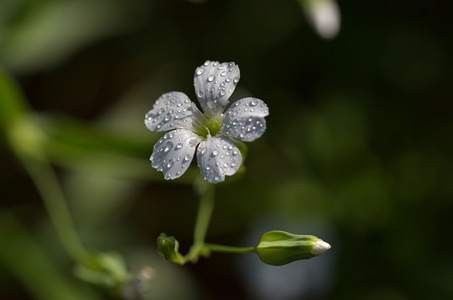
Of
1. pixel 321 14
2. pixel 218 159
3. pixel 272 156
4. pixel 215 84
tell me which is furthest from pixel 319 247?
pixel 272 156

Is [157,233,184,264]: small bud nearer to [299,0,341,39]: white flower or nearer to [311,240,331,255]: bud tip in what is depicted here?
[311,240,331,255]: bud tip

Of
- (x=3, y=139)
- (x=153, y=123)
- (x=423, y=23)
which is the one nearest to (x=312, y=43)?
(x=423, y=23)

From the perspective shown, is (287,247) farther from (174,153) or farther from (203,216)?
(203,216)

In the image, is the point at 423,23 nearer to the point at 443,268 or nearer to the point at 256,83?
the point at 256,83

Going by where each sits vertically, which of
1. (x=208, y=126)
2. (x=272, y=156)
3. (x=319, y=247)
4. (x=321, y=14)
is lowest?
(x=319, y=247)

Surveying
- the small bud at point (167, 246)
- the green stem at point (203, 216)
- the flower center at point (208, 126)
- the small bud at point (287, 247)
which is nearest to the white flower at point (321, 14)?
the green stem at point (203, 216)
